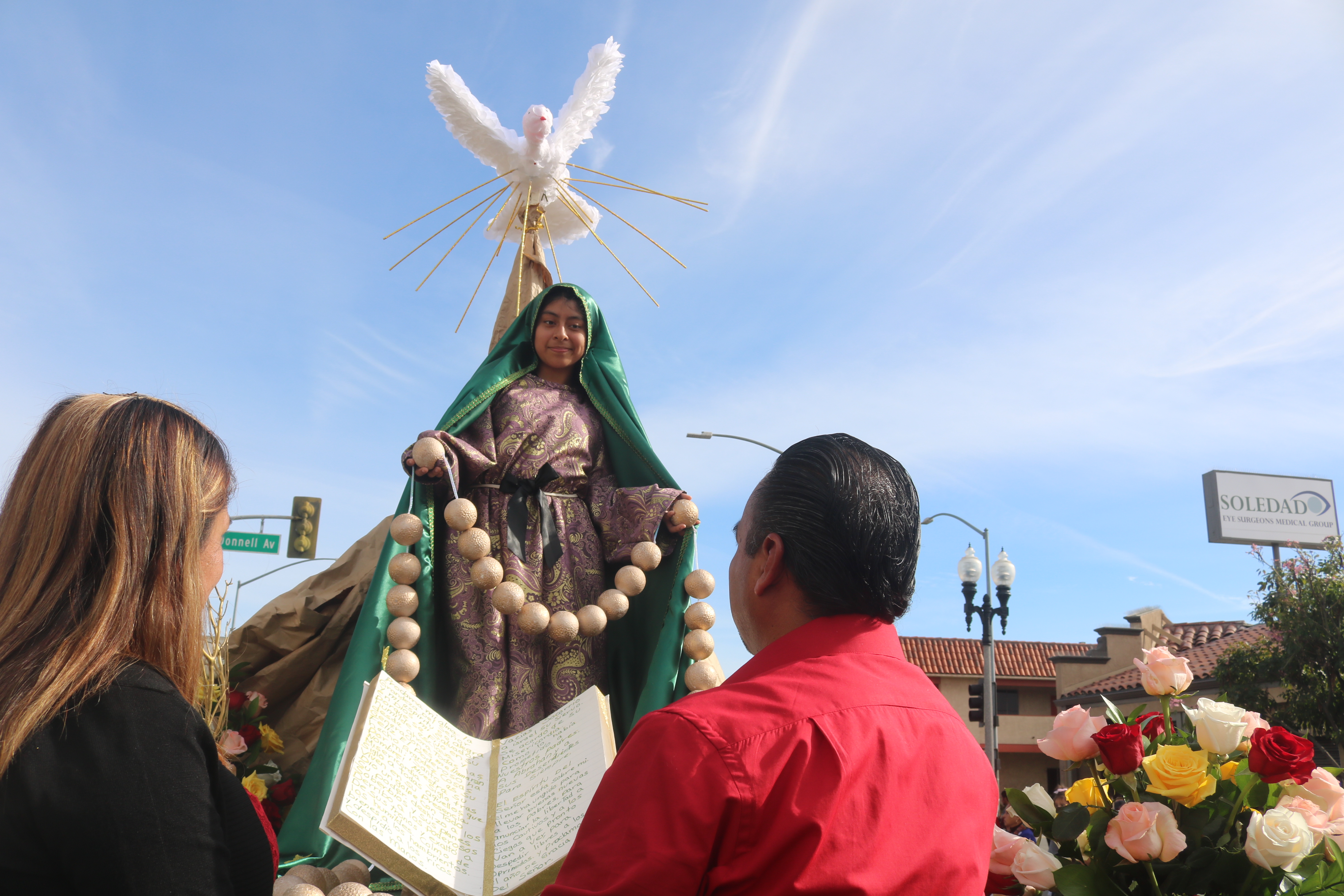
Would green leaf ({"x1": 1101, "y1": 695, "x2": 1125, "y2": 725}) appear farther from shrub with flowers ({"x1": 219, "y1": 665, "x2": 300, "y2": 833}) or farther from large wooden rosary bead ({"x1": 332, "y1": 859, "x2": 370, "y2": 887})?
shrub with flowers ({"x1": 219, "y1": 665, "x2": 300, "y2": 833})

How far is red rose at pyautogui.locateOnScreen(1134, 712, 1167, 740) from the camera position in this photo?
2.33m

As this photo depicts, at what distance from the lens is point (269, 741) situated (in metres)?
4.76

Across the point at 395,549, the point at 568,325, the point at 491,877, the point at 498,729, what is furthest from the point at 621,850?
the point at 568,325

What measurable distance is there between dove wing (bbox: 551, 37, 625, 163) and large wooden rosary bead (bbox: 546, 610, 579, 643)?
2.72 meters

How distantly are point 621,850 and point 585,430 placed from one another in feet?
10.8

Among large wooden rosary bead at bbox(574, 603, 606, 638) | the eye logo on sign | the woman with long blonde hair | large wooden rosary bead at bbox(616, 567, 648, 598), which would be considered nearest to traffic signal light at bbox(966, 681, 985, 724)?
the eye logo on sign

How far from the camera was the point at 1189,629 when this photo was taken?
2720 centimetres

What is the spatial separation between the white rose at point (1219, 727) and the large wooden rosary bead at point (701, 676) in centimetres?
199

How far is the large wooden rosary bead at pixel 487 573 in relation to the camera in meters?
3.71

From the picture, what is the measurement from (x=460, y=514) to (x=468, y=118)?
2584 mm

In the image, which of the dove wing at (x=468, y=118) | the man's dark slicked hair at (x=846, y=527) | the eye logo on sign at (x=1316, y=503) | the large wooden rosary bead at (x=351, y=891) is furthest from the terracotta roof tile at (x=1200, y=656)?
the man's dark slicked hair at (x=846, y=527)

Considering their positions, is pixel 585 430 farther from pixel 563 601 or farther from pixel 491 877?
pixel 491 877

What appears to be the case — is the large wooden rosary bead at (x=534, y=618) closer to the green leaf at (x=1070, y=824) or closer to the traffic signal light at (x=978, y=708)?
the green leaf at (x=1070, y=824)

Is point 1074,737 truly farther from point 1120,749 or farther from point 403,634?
point 403,634
